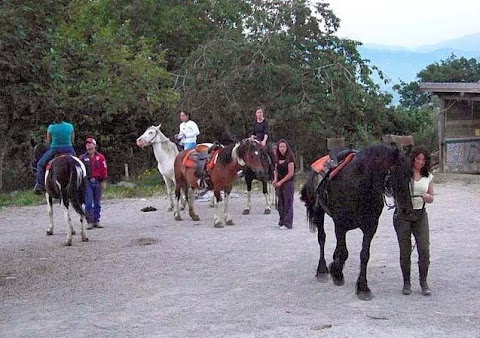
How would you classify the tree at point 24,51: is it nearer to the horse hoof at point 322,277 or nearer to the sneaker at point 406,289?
the horse hoof at point 322,277

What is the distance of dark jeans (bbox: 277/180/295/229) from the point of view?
12578 millimetres

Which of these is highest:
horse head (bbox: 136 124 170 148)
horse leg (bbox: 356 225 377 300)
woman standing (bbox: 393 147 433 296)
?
horse head (bbox: 136 124 170 148)

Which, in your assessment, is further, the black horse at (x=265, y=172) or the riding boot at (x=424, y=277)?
the black horse at (x=265, y=172)

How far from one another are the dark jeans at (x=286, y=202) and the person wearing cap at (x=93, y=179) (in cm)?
365

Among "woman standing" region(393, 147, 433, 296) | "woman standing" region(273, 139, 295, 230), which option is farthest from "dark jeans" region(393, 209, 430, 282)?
"woman standing" region(273, 139, 295, 230)

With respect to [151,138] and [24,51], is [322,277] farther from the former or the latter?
[151,138]

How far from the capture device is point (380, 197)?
7.80m

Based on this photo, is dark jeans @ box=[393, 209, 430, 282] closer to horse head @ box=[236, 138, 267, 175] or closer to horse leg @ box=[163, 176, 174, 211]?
horse head @ box=[236, 138, 267, 175]

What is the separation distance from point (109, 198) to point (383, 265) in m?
11.7

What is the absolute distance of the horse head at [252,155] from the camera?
1252 centimetres

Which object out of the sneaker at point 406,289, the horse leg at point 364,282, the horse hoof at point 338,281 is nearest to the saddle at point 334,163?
the horse leg at point 364,282

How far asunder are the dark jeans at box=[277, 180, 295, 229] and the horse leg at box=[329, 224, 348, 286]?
4.17 meters

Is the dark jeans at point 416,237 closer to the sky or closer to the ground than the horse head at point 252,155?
closer to the ground

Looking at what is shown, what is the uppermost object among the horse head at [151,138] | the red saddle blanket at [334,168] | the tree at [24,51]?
the tree at [24,51]
